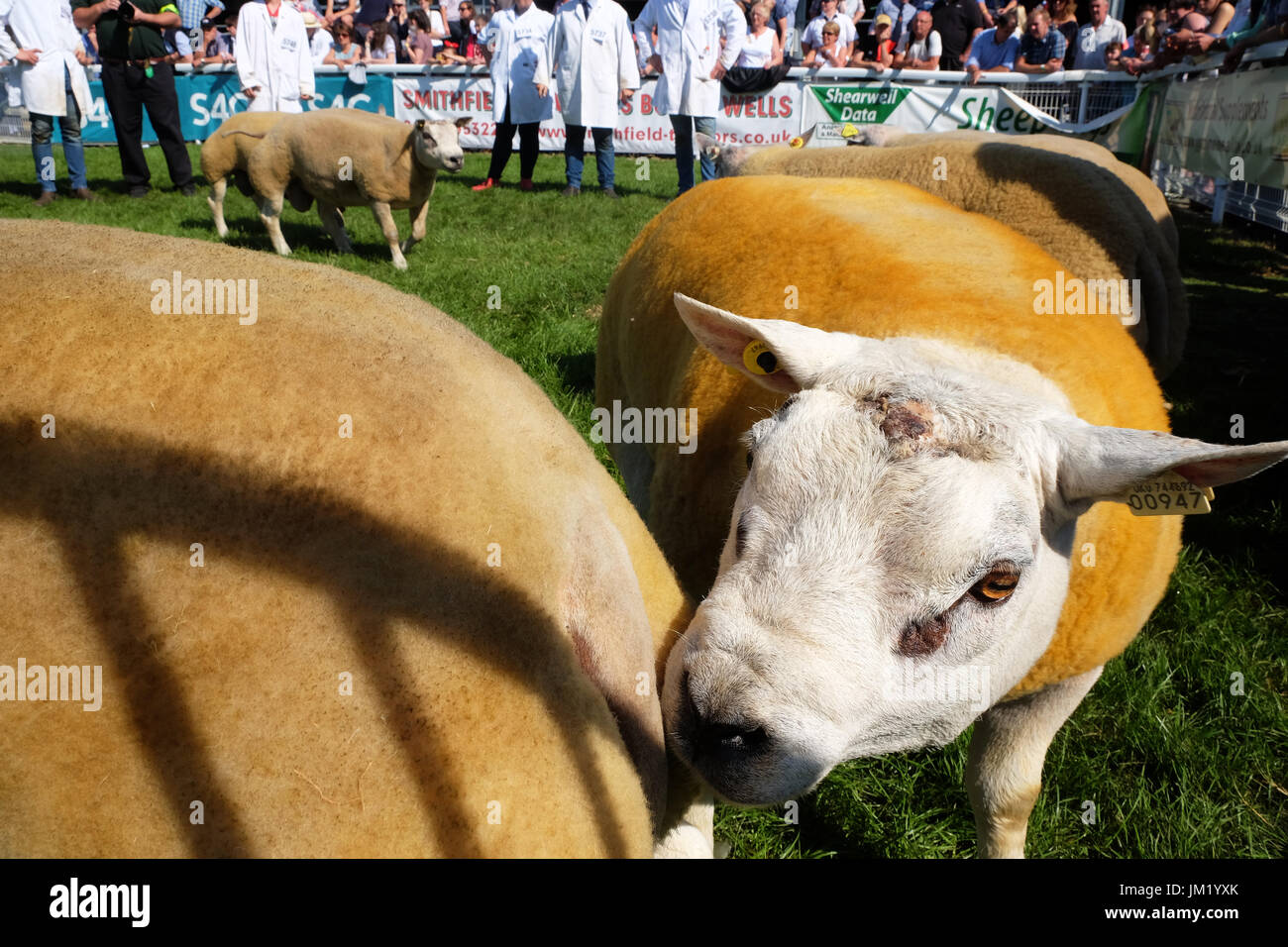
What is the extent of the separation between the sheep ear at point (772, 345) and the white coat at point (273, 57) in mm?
11818

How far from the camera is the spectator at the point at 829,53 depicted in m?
16.9

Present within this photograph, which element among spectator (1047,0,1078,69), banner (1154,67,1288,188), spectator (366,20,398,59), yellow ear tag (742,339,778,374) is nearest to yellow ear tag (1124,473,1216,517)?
yellow ear tag (742,339,778,374)

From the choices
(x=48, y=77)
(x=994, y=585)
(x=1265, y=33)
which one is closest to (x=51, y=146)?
(x=48, y=77)

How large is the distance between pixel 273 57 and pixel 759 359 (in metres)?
12.5

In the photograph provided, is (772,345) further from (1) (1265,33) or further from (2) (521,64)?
(2) (521,64)

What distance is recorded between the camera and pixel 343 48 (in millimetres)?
20766

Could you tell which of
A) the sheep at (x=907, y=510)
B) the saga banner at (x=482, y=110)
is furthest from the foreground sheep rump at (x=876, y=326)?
the saga banner at (x=482, y=110)

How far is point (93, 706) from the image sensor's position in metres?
0.97

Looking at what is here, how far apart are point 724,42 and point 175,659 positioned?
13705 mm

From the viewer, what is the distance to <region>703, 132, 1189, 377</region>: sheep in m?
3.53

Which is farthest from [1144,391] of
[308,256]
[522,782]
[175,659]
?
[308,256]

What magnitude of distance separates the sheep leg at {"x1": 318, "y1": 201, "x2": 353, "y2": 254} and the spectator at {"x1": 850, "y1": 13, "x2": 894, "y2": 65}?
11.6m

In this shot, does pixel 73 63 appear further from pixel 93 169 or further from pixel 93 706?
pixel 93 706
